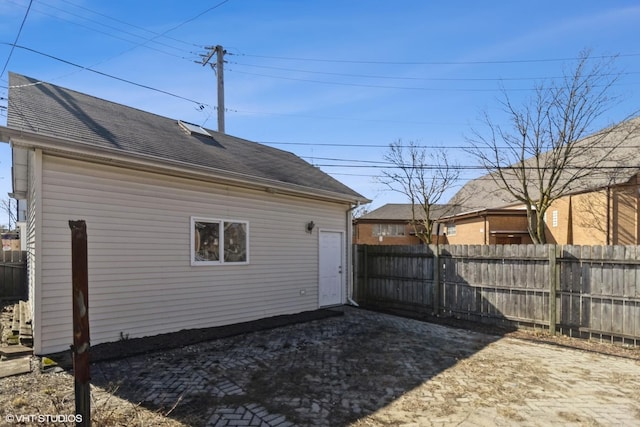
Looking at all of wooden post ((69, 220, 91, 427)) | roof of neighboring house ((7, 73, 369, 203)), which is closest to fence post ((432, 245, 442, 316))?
roof of neighboring house ((7, 73, 369, 203))

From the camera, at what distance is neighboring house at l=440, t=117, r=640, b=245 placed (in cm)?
1486

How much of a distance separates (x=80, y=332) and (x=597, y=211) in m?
18.9

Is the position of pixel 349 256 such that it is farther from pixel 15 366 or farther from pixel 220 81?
pixel 220 81

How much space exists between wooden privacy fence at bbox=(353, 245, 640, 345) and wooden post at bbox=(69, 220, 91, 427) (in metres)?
7.56

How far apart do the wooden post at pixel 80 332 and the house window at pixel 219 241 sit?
4202 millimetres

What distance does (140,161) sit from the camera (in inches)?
235

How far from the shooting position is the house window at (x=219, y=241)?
23.0ft

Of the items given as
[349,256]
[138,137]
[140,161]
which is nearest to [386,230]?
[349,256]

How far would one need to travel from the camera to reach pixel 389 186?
83.1ft

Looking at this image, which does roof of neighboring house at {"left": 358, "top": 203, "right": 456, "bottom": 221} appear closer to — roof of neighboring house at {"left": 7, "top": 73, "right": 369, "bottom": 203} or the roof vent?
roof of neighboring house at {"left": 7, "top": 73, "right": 369, "bottom": 203}

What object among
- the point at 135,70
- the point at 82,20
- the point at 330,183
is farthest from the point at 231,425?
the point at 135,70

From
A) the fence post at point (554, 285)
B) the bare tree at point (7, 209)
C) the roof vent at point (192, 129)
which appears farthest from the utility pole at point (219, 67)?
the bare tree at point (7, 209)

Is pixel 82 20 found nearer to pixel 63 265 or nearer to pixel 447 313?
pixel 63 265

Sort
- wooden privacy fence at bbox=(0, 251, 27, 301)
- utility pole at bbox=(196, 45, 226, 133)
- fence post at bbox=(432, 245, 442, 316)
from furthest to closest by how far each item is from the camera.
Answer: utility pole at bbox=(196, 45, 226, 133)
wooden privacy fence at bbox=(0, 251, 27, 301)
fence post at bbox=(432, 245, 442, 316)
